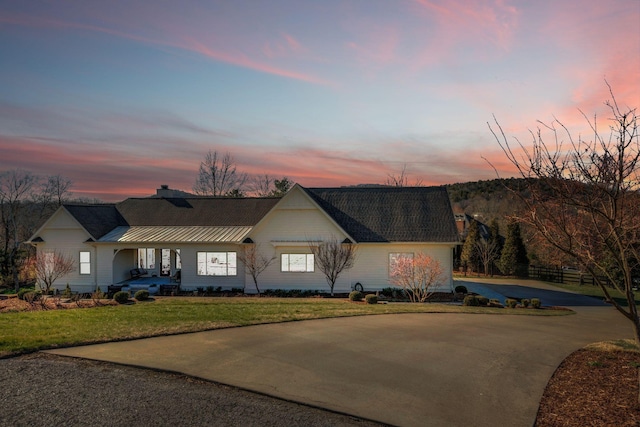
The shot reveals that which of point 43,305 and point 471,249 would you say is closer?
point 43,305

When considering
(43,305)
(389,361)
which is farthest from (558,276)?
(43,305)

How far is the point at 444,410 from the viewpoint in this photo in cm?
730

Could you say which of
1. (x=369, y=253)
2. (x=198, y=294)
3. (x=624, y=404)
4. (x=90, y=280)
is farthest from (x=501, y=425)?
(x=90, y=280)

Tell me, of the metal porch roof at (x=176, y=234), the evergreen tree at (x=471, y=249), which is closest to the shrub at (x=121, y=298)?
the metal porch roof at (x=176, y=234)

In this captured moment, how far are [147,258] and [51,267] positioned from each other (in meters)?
5.63

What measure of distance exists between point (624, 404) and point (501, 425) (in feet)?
8.21

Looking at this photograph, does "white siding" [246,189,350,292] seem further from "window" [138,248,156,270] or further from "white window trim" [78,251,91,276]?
"white window trim" [78,251,91,276]

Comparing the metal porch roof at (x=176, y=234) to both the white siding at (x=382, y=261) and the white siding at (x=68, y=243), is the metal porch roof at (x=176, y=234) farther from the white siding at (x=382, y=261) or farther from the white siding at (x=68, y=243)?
the white siding at (x=382, y=261)

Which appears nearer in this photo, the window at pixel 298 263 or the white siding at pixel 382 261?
the white siding at pixel 382 261

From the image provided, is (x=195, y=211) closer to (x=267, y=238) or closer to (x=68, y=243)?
(x=267, y=238)

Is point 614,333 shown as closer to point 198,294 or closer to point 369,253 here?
point 369,253

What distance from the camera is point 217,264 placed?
2534 cm

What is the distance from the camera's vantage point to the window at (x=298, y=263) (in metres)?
24.6

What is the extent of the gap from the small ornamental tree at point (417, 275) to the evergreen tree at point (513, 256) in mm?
14265
